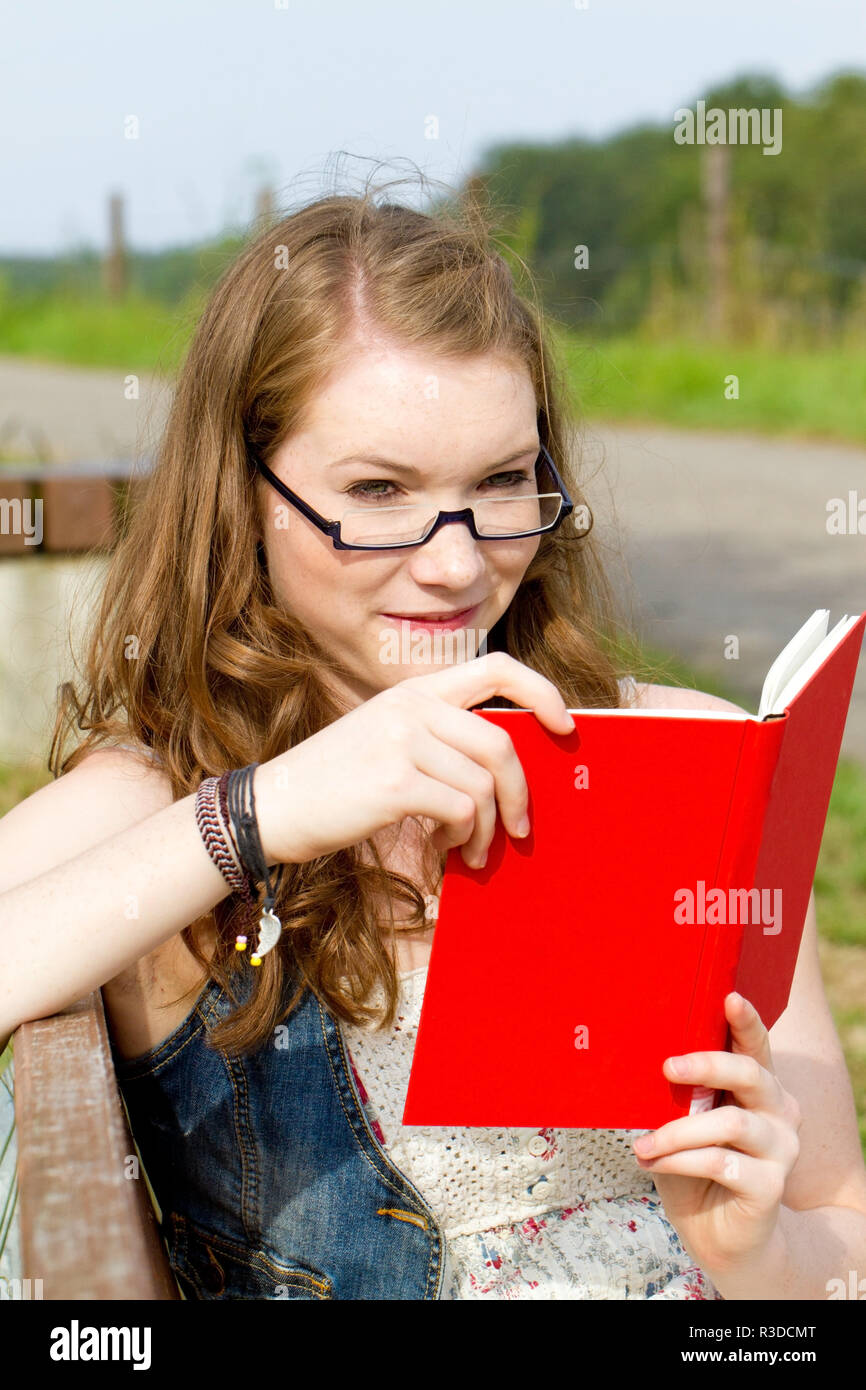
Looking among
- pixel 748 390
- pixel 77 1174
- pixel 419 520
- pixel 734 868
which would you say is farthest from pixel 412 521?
pixel 748 390

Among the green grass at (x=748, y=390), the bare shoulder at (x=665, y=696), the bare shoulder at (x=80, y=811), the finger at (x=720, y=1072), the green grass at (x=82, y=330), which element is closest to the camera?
the finger at (x=720, y=1072)

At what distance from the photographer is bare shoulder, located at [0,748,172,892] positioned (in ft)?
5.21

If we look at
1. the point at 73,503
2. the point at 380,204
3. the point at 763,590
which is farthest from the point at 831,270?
the point at 380,204

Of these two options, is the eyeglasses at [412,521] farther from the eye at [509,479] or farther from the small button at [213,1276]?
the small button at [213,1276]

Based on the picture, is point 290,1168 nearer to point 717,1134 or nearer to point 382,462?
point 717,1134

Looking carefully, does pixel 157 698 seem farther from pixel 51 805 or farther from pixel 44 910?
pixel 44 910

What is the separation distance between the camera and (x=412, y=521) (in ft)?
5.63

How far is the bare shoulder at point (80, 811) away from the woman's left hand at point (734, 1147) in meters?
0.68

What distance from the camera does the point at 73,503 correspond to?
179 inches

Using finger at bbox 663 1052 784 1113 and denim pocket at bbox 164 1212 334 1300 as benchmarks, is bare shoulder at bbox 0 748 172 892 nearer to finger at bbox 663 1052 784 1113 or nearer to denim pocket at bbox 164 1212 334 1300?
denim pocket at bbox 164 1212 334 1300

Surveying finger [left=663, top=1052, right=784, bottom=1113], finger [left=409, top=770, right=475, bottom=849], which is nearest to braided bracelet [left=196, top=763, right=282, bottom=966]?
finger [left=409, top=770, right=475, bottom=849]

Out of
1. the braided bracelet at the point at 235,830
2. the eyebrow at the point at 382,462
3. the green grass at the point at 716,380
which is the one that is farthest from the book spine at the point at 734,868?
the green grass at the point at 716,380

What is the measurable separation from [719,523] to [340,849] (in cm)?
762

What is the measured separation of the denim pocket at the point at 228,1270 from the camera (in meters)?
1.67
